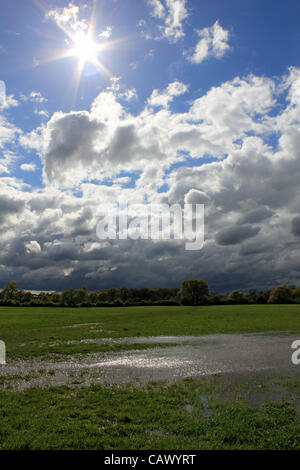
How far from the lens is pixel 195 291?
150m

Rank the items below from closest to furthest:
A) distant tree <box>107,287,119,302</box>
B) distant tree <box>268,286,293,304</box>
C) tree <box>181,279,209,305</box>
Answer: tree <box>181,279,209,305</box> < distant tree <box>268,286,293,304</box> < distant tree <box>107,287,119,302</box>

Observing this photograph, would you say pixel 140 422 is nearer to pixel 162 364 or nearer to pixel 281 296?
pixel 162 364

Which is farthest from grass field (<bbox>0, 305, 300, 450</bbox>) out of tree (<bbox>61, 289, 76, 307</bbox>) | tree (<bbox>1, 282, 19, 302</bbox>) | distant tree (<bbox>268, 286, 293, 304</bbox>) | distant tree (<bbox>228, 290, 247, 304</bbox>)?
tree (<bbox>1, 282, 19, 302</bbox>)

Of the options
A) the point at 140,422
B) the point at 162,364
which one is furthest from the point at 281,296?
the point at 140,422

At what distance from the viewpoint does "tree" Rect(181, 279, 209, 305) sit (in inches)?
5784

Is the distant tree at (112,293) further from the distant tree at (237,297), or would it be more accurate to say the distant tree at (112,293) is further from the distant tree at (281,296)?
the distant tree at (281,296)

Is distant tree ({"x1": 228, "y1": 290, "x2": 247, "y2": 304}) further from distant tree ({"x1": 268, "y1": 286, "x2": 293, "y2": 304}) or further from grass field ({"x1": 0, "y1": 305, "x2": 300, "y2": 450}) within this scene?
grass field ({"x1": 0, "y1": 305, "x2": 300, "y2": 450})

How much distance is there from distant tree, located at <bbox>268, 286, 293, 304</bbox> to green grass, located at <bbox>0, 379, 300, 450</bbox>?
152230mm

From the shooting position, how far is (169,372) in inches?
606

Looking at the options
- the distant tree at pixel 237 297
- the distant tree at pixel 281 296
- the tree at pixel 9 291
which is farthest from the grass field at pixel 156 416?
the tree at pixel 9 291

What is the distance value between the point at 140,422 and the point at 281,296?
15859 centimetres

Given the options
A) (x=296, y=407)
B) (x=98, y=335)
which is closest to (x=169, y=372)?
(x=296, y=407)

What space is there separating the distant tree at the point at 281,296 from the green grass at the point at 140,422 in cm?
15223
